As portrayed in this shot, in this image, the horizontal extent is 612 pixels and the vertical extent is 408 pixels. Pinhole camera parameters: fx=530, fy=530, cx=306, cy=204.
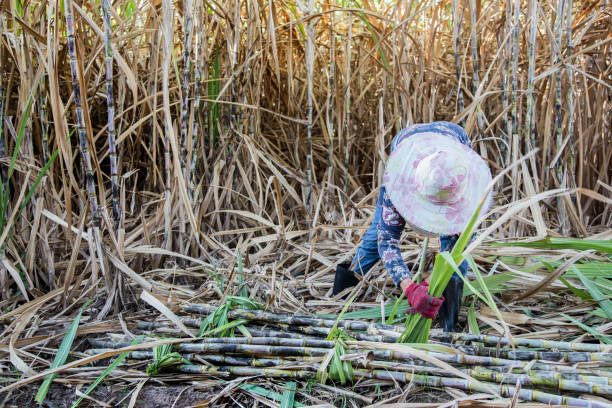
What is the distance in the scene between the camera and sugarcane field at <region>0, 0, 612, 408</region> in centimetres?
128

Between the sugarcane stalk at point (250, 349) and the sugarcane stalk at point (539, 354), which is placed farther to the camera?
the sugarcane stalk at point (250, 349)

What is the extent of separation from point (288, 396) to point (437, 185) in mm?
636

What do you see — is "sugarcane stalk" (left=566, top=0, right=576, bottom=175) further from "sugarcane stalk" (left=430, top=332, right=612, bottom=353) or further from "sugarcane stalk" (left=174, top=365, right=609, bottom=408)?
"sugarcane stalk" (left=174, top=365, right=609, bottom=408)

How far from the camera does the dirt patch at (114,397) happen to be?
129 centimetres

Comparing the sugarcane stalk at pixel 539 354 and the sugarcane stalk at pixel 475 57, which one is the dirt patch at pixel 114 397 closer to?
the sugarcane stalk at pixel 539 354

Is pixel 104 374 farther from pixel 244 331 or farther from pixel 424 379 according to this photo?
pixel 424 379

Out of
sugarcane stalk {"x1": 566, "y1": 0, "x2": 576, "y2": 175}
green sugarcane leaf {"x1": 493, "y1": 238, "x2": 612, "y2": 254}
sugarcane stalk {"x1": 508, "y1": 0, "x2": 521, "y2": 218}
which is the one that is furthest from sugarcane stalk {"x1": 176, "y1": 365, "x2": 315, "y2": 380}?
sugarcane stalk {"x1": 566, "y1": 0, "x2": 576, "y2": 175}

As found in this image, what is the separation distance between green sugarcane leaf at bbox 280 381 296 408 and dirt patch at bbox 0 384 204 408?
8.4 inches

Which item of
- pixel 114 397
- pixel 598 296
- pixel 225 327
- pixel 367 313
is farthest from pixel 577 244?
pixel 114 397

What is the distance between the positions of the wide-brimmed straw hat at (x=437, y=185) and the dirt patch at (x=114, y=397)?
73cm

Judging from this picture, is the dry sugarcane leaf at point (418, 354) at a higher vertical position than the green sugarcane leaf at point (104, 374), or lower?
higher

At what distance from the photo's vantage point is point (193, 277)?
207cm

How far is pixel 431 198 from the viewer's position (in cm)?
139

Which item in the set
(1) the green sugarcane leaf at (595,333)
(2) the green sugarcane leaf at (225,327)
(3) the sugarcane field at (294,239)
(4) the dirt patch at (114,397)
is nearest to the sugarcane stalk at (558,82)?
(3) the sugarcane field at (294,239)
